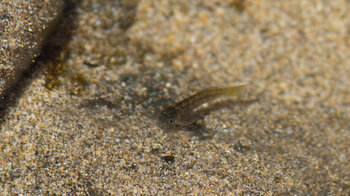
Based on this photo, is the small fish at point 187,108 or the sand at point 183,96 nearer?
the sand at point 183,96

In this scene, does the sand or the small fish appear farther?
the small fish

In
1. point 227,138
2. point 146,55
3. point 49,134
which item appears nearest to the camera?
point 49,134

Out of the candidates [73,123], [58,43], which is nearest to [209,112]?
[73,123]

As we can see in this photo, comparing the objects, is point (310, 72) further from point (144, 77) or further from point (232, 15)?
point (144, 77)

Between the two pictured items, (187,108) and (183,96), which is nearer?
(187,108)
